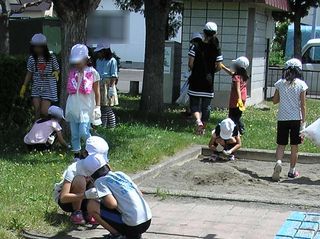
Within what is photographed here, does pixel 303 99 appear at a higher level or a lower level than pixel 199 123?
higher

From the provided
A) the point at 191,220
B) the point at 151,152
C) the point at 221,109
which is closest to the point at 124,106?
the point at 221,109

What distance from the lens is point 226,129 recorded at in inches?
382

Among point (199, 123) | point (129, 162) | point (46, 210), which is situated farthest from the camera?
point (199, 123)

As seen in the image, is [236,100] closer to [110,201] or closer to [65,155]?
[65,155]

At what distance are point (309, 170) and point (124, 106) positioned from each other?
22.3ft

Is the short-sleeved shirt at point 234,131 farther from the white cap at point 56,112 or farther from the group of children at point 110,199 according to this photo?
the group of children at point 110,199

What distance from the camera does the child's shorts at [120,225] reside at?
18.2 feet

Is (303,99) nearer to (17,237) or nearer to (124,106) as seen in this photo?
(17,237)

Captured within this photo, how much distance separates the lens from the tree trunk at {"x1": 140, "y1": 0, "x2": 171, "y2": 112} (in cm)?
1331

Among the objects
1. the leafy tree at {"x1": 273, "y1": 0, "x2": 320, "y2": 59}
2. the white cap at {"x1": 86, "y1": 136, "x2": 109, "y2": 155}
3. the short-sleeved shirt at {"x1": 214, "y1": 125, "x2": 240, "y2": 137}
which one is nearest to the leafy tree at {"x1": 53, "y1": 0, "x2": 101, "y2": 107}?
the short-sleeved shirt at {"x1": 214, "y1": 125, "x2": 240, "y2": 137}

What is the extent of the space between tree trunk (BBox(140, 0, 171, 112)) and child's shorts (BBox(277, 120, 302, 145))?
4.98 meters

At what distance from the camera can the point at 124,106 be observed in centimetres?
1547

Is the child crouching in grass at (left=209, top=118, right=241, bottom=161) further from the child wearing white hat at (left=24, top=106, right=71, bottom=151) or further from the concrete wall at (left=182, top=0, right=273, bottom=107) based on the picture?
the concrete wall at (left=182, top=0, right=273, bottom=107)

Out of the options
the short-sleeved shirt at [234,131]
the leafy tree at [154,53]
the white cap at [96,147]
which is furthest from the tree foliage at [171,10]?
the white cap at [96,147]
